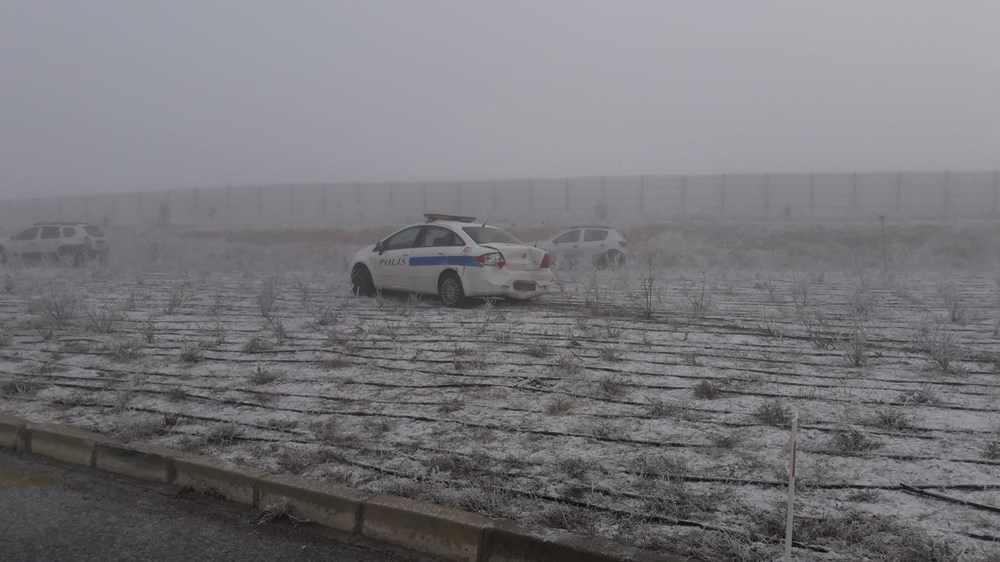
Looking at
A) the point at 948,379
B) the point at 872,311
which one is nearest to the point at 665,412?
the point at 948,379

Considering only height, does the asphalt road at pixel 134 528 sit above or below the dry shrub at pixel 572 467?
below

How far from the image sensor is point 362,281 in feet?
45.6

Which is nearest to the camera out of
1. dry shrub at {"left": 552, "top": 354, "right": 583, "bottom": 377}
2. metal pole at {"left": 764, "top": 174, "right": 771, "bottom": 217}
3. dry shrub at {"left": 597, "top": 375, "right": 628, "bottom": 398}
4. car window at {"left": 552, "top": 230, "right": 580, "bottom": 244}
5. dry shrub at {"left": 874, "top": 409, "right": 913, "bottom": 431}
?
dry shrub at {"left": 874, "top": 409, "right": 913, "bottom": 431}

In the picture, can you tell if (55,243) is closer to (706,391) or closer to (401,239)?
(401,239)

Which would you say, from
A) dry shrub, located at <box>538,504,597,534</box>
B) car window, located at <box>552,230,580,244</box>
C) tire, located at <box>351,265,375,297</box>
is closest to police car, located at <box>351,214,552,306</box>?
tire, located at <box>351,265,375,297</box>

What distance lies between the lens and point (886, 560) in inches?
143

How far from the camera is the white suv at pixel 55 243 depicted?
26250mm

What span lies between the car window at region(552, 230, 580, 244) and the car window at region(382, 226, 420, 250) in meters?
12.3

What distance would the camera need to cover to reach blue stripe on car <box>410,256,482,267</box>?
11.7 meters

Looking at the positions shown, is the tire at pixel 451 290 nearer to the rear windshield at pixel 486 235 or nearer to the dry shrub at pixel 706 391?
the rear windshield at pixel 486 235

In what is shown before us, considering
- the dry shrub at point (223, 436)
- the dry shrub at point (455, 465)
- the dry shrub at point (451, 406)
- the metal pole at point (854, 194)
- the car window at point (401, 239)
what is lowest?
the dry shrub at point (223, 436)

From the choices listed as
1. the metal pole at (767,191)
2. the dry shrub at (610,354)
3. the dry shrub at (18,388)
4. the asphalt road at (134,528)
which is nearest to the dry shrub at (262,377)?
the asphalt road at (134,528)

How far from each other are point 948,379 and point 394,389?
5027mm

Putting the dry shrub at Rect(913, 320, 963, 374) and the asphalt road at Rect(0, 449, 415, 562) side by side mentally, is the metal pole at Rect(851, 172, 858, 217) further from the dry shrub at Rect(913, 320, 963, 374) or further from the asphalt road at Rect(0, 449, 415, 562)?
the asphalt road at Rect(0, 449, 415, 562)
